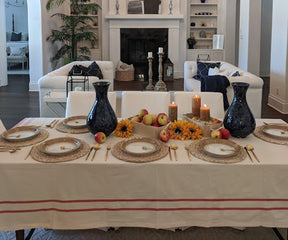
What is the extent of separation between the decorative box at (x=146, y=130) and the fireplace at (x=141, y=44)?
7.85 meters

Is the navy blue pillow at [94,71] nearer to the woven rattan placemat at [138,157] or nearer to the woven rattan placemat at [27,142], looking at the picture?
the woven rattan placemat at [27,142]

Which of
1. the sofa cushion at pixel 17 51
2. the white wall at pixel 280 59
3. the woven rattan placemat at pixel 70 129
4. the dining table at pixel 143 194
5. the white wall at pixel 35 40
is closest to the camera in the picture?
the dining table at pixel 143 194

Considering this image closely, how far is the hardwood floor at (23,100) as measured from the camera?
226 inches

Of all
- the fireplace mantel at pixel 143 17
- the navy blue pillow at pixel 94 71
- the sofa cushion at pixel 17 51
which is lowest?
the navy blue pillow at pixel 94 71

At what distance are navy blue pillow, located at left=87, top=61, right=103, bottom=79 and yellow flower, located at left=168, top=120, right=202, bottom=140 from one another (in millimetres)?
4422

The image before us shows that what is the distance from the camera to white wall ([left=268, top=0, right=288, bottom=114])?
5.93m

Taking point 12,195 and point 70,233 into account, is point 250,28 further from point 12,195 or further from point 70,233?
point 12,195

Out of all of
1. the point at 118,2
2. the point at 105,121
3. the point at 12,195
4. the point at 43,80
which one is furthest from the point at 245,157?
the point at 118,2

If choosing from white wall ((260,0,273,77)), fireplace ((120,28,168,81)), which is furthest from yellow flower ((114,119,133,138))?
white wall ((260,0,273,77))

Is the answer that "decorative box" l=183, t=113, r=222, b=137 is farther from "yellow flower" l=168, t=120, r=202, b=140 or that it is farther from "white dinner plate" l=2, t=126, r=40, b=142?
"white dinner plate" l=2, t=126, r=40, b=142

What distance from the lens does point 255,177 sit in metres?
1.62

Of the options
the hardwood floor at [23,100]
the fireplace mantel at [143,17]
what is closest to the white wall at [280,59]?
the hardwood floor at [23,100]

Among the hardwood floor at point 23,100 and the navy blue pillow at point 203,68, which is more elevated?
the navy blue pillow at point 203,68

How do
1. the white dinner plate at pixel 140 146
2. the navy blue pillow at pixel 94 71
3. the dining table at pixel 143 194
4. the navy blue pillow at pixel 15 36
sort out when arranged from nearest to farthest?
the dining table at pixel 143 194
the white dinner plate at pixel 140 146
the navy blue pillow at pixel 94 71
the navy blue pillow at pixel 15 36
